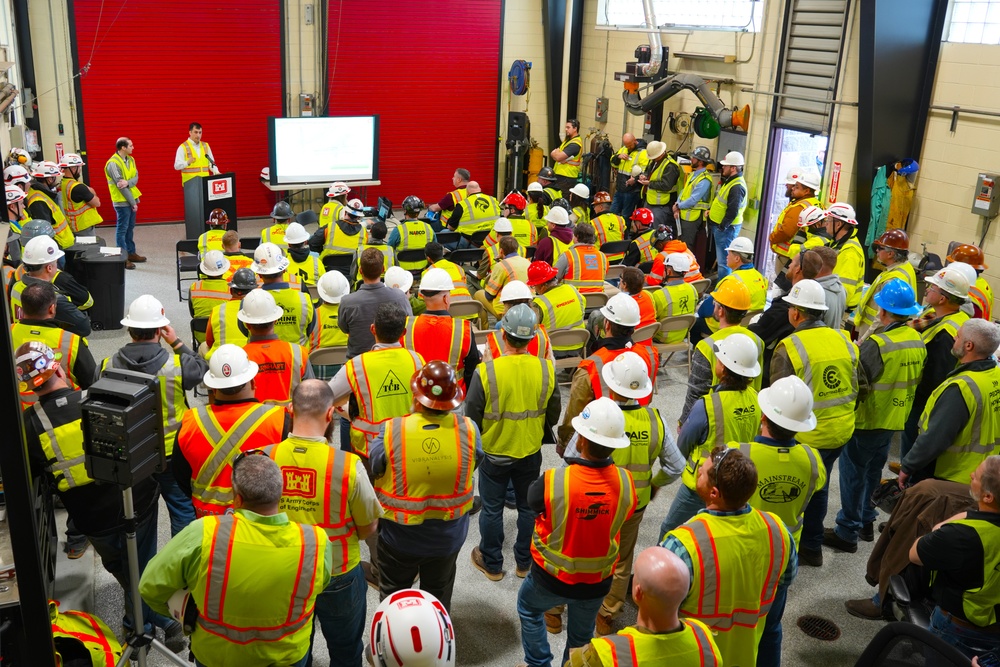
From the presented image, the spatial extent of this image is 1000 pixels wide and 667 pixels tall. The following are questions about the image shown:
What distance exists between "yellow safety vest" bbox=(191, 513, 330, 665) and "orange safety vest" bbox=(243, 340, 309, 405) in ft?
6.66

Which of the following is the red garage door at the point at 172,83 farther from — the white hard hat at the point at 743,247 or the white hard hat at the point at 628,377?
the white hard hat at the point at 628,377

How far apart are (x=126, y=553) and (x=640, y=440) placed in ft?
8.96

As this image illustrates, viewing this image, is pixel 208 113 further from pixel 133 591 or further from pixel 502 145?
pixel 133 591

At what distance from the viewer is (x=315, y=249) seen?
30.5 ft

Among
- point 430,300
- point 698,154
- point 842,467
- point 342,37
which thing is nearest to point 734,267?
point 842,467

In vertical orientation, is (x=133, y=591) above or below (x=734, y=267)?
below

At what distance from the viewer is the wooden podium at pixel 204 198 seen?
11.5 m

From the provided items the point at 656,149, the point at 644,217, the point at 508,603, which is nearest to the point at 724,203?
the point at 644,217

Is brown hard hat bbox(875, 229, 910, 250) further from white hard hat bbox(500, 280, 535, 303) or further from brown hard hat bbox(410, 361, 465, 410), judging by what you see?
brown hard hat bbox(410, 361, 465, 410)

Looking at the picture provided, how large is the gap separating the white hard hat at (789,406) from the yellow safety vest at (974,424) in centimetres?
133

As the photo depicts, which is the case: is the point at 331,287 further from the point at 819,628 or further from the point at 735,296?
the point at 819,628

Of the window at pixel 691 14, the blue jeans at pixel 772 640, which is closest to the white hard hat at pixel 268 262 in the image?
the blue jeans at pixel 772 640

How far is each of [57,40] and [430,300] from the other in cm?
1014

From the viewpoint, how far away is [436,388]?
151 inches
